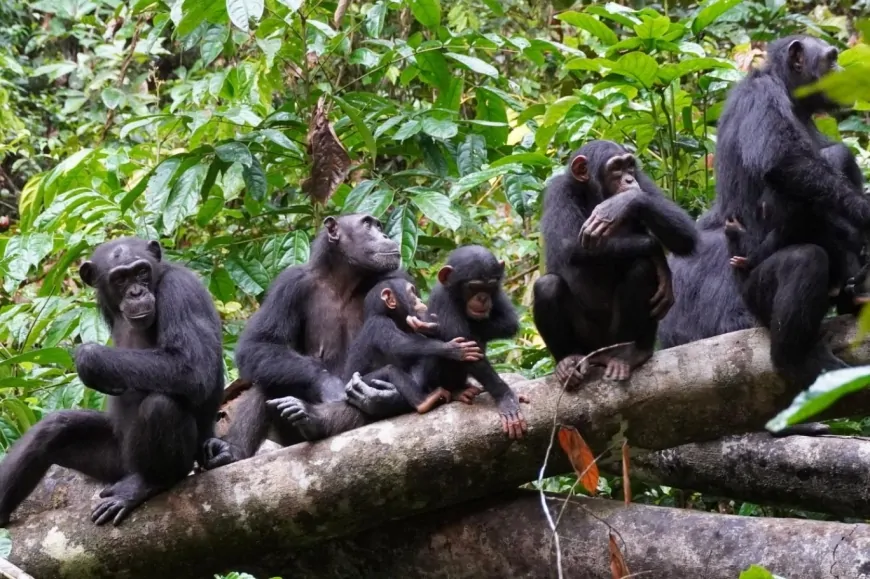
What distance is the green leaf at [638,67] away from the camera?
237 inches

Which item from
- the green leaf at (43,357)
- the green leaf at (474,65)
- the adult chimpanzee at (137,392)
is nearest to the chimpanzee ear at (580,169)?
the green leaf at (474,65)

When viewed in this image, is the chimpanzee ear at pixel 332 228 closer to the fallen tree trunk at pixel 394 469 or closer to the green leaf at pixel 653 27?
the fallen tree trunk at pixel 394 469

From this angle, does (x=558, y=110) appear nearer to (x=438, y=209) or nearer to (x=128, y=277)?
(x=438, y=209)

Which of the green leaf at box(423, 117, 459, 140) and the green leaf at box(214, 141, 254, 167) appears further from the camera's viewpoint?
the green leaf at box(423, 117, 459, 140)

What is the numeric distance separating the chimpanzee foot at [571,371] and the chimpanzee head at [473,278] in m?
0.63

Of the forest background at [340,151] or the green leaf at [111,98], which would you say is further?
the green leaf at [111,98]

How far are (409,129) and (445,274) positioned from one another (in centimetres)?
158

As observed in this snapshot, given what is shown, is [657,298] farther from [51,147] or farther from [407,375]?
[51,147]

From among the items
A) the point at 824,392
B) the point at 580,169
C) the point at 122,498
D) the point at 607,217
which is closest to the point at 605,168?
the point at 580,169

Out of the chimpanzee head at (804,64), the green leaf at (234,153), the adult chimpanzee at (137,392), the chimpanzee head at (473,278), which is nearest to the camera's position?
the adult chimpanzee at (137,392)

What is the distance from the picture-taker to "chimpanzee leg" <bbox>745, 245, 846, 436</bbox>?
172 inches

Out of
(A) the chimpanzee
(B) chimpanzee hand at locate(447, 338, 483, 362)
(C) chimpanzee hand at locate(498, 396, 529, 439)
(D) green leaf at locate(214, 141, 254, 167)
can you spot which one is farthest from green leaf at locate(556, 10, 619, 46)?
(C) chimpanzee hand at locate(498, 396, 529, 439)

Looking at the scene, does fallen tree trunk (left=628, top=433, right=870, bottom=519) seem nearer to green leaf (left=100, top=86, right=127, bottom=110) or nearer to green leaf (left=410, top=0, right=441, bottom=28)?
green leaf (left=410, top=0, right=441, bottom=28)

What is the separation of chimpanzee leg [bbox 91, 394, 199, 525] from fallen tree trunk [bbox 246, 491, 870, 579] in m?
0.68
